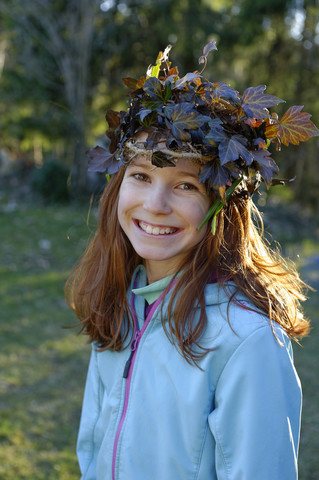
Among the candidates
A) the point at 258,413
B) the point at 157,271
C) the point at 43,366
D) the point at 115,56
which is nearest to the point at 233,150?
the point at 157,271

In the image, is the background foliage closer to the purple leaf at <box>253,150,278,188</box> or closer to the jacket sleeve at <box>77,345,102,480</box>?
the jacket sleeve at <box>77,345,102,480</box>

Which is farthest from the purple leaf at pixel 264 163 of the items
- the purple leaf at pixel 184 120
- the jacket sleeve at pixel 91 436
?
the jacket sleeve at pixel 91 436

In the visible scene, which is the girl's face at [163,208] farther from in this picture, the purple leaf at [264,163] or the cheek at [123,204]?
the purple leaf at [264,163]

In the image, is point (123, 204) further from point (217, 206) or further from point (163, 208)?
point (217, 206)

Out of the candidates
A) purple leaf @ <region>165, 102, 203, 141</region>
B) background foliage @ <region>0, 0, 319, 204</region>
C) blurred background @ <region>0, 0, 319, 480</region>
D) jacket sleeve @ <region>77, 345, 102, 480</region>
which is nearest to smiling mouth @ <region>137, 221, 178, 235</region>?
purple leaf @ <region>165, 102, 203, 141</region>

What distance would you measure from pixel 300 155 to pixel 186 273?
39.6ft

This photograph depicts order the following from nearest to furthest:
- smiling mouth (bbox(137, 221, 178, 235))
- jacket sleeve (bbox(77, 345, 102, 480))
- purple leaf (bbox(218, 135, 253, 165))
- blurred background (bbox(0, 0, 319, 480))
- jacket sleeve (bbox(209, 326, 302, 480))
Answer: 1. jacket sleeve (bbox(209, 326, 302, 480))
2. purple leaf (bbox(218, 135, 253, 165))
3. smiling mouth (bbox(137, 221, 178, 235))
4. jacket sleeve (bbox(77, 345, 102, 480))
5. blurred background (bbox(0, 0, 319, 480))

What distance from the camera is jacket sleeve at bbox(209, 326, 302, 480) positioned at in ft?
4.48

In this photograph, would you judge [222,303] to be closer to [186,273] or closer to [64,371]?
[186,273]

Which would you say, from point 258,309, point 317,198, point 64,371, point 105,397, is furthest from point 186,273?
point 317,198

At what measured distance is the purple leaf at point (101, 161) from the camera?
5.90ft

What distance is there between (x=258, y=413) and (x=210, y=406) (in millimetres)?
187

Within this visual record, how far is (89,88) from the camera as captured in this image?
45.0 ft

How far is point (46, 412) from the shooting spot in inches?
156
